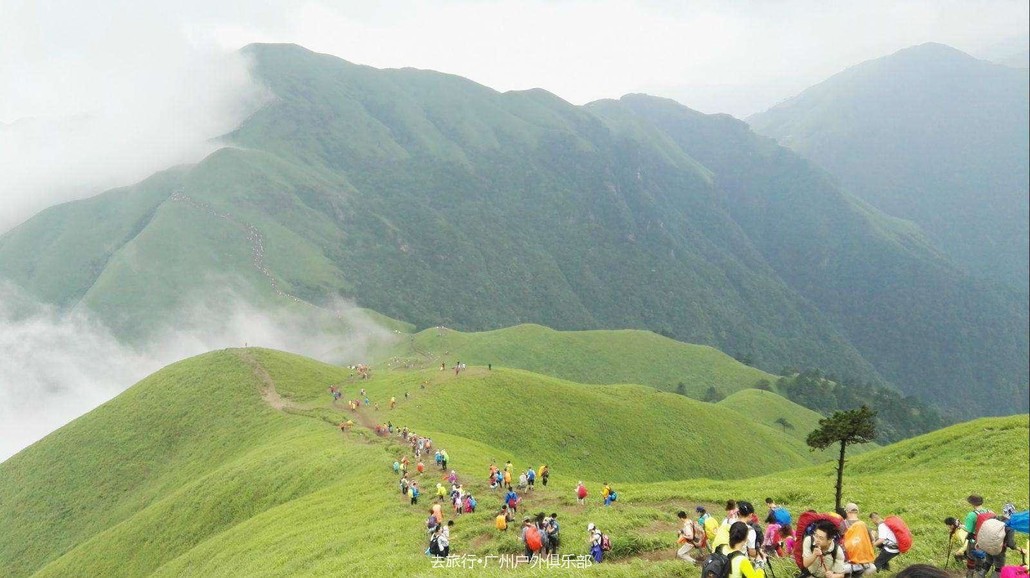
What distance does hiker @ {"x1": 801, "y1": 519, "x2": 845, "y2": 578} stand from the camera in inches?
480

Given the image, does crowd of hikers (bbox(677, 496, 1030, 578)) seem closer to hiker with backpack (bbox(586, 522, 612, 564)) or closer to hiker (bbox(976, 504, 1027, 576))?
hiker (bbox(976, 504, 1027, 576))

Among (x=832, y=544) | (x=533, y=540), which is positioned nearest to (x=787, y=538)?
(x=832, y=544)

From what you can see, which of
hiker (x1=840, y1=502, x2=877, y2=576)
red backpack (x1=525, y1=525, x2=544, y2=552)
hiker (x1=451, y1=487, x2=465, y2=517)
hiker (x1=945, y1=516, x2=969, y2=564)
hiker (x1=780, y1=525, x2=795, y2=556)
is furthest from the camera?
hiker (x1=451, y1=487, x2=465, y2=517)

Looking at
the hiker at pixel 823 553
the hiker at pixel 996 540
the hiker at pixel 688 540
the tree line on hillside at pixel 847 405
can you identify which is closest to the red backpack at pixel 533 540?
the hiker at pixel 688 540

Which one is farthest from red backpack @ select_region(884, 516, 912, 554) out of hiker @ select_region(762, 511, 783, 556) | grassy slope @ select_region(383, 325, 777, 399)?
grassy slope @ select_region(383, 325, 777, 399)

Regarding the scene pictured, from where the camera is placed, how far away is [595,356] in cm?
14688

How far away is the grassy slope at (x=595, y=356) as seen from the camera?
444 feet

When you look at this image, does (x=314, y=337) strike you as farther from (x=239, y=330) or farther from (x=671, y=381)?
(x=671, y=381)

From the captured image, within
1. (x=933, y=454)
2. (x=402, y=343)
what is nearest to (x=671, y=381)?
(x=402, y=343)

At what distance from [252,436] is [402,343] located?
93471 mm

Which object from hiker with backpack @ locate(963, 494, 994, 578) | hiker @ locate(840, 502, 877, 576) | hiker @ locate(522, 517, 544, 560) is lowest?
hiker @ locate(522, 517, 544, 560)

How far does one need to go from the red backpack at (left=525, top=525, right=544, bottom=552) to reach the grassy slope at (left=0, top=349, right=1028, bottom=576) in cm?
196

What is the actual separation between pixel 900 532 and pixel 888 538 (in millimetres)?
567

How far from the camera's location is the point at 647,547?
20.7 meters
